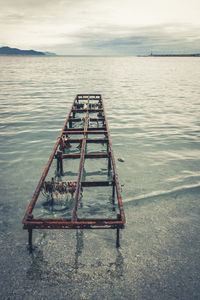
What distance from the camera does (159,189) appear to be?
21.9 ft

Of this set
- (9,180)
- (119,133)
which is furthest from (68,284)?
(119,133)

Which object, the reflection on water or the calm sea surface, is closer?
the calm sea surface

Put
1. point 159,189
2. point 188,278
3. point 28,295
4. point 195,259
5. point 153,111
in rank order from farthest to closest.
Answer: point 153,111 < point 159,189 < point 195,259 < point 188,278 < point 28,295

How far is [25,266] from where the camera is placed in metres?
3.92

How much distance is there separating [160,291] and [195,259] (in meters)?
1.17

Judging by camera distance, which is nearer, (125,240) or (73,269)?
(73,269)

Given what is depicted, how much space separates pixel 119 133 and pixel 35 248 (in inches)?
366

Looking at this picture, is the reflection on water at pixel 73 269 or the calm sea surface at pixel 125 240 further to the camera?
the reflection on water at pixel 73 269

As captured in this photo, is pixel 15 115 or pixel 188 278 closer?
pixel 188 278

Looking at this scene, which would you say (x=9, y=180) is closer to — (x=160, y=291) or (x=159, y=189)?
(x=159, y=189)

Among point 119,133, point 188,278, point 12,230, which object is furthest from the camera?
point 119,133

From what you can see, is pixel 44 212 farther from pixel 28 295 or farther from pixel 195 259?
pixel 195 259

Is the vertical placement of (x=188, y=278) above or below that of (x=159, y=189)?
below

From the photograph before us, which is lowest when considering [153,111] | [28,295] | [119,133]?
[28,295]
